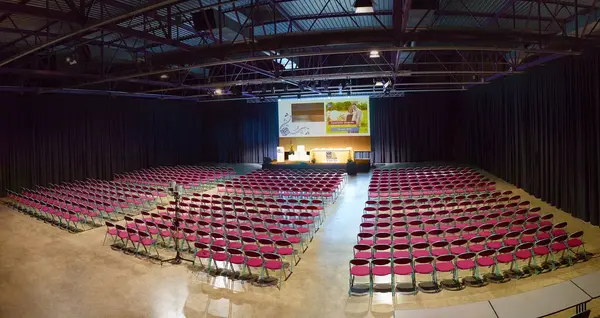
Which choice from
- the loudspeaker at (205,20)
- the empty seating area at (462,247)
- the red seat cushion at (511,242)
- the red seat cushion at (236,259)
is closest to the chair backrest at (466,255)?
the empty seating area at (462,247)

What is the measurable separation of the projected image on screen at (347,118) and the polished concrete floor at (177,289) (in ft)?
55.0

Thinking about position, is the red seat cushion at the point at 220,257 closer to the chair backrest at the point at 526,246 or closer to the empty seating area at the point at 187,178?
the chair backrest at the point at 526,246

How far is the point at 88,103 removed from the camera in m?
22.1

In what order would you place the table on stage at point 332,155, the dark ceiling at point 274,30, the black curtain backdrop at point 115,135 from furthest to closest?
the table on stage at point 332,155, the black curtain backdrop at point 115,135, the dark ceiling at point 274,30

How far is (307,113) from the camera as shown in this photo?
27.3m

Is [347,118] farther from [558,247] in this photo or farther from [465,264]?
[465,264]

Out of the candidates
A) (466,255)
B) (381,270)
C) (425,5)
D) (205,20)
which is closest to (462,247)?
(466,255)

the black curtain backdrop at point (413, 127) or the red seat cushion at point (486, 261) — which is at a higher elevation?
the black curtain backdrop at point (413, 127)

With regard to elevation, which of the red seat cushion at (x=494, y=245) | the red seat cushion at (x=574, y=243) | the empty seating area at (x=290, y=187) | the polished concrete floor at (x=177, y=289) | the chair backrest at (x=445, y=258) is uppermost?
the empty seating area at (x=290, y=187)

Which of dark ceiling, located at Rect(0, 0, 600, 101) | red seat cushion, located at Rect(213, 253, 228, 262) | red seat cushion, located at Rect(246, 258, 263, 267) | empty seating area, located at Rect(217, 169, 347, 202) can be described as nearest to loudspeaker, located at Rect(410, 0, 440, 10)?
dark ceiling, located at Rect(0, 0, 600, 101)

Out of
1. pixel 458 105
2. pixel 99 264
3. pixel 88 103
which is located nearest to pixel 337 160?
pixel 458 105

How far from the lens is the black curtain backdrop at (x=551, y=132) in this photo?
1128 cm

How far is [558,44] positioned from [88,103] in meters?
23.3

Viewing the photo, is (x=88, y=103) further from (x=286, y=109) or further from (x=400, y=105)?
(x=400, y=105)
